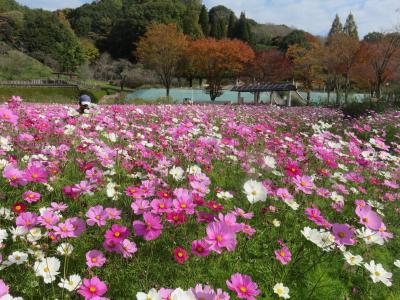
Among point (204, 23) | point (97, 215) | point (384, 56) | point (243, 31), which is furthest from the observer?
point (204, 23)

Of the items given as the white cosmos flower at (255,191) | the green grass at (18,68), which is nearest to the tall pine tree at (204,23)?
the green grass at (18,68)

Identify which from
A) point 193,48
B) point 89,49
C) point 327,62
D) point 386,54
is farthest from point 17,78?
point 386,54

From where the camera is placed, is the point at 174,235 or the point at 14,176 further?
the point at 174,235

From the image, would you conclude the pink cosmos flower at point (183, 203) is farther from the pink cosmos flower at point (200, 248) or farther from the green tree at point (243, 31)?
the green tree at point (243, 31)

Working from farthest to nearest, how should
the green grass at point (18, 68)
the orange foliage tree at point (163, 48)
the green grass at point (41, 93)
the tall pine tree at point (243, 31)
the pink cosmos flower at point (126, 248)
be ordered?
the tall pine tree at point (243, 31) < the orange foliage tree at point (163, 48) < the green grass at point (18, 68) < the green grass at point (41, 93) < the pink cosmos flower at point (126, 248)

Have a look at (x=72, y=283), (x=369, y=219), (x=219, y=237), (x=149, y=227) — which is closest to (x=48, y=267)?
(x=72, y=283)

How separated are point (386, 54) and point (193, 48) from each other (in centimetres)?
1680

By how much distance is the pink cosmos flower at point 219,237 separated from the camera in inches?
53.2

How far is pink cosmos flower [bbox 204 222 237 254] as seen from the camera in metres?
1.35

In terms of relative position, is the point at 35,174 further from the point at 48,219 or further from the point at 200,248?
the point at 200,248

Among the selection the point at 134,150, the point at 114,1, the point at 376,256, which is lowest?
the point at 376,256

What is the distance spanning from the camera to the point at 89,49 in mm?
54625

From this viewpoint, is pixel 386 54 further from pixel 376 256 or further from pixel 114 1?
pixel 114 1

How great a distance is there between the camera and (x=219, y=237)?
4.54 feet
